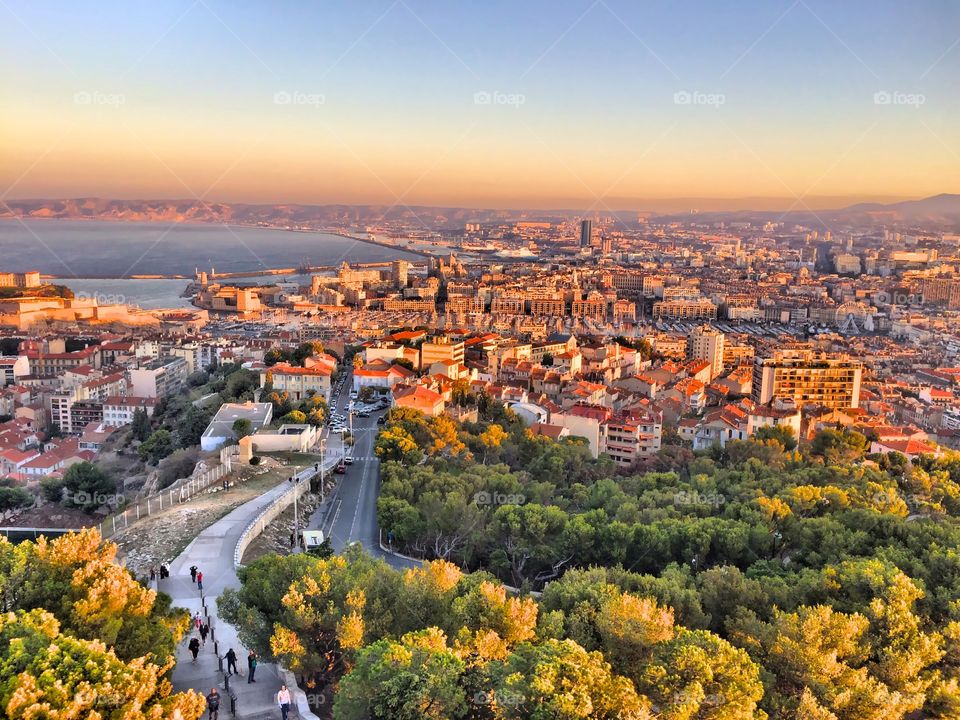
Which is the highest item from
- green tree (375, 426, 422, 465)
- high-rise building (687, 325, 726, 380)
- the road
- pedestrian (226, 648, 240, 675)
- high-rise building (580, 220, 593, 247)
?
high-rise building (580, 220, 593, 247)

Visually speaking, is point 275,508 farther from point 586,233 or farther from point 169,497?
point 586,233

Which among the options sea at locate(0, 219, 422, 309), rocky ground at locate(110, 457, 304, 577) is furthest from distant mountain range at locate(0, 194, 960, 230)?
rocky ground at locate(110, 457, 304, 577)

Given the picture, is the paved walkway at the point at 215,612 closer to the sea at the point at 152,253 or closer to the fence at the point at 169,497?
the fence at the point at 169,497

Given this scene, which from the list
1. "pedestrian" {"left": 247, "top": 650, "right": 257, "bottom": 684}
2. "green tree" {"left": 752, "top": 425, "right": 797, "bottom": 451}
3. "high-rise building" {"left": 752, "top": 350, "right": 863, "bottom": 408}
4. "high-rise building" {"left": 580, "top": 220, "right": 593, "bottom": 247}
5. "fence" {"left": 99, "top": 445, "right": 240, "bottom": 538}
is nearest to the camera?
"pedestrian" {"left": 247, "top": 650, "right": 257, "bottom": 684}

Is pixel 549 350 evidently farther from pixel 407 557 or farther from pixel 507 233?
pixel 507 233

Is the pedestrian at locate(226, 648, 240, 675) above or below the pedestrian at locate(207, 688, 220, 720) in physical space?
below

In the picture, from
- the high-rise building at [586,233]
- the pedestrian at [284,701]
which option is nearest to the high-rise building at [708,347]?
the pedestrian at [284,701]

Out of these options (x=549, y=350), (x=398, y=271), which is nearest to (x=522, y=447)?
(x=549, y=350)

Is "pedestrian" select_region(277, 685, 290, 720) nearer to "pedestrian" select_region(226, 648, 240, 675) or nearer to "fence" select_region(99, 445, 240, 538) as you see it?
"pedestrian" select_region(226, 648, 240, 675)
